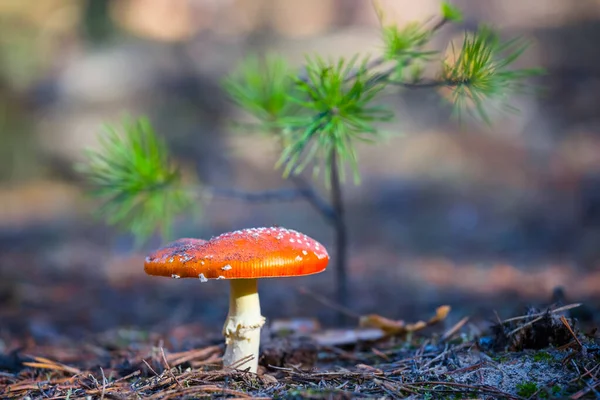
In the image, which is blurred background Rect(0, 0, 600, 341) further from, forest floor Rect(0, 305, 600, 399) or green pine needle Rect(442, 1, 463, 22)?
green pine needle Rect(442, 1, 463, 22)

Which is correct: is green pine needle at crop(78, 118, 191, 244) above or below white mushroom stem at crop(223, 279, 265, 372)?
above

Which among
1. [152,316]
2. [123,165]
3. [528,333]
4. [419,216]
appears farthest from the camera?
[419,216]

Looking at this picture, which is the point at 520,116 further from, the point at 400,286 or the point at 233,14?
the point at 233,14

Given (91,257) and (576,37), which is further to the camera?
(576,37)

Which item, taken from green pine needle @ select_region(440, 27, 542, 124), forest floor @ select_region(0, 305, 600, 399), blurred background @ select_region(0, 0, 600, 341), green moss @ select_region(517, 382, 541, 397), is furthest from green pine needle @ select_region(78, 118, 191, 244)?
green moss @ select_region(517, 382, 541, 397)

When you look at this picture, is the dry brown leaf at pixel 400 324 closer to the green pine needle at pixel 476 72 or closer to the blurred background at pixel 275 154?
the green pine needle at pixel 476 72

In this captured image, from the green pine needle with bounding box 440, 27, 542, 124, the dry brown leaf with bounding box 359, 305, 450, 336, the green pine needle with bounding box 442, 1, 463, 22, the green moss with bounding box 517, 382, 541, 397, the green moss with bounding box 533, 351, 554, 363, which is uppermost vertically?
the green pine needle with bounding box 442, 1, 463, 22

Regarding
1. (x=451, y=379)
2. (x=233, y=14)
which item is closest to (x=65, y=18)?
(x=233, y=14)
